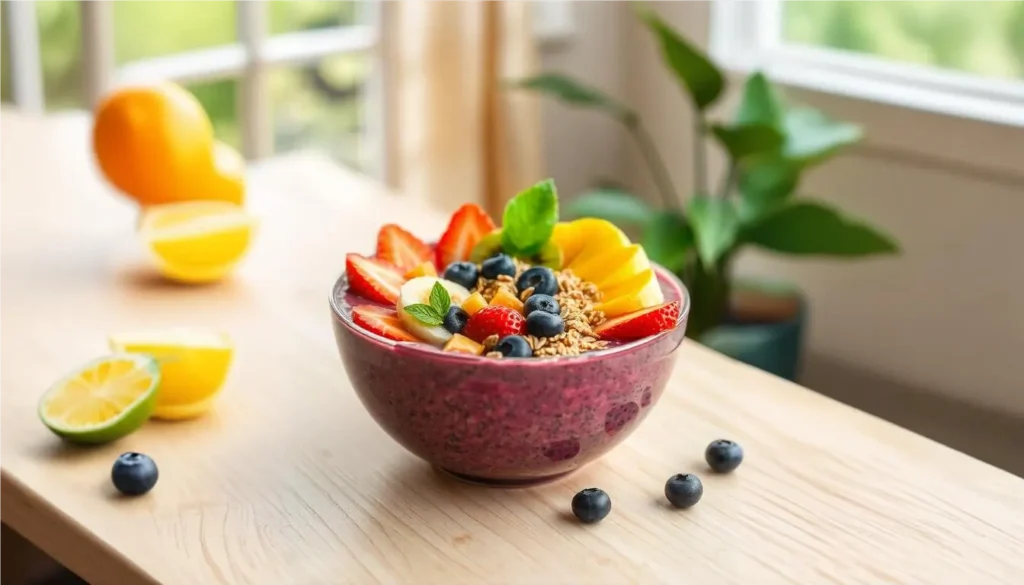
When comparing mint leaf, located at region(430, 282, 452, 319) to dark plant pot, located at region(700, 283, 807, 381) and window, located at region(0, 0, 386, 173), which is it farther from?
window, located at region(0, 0, 386, 173)

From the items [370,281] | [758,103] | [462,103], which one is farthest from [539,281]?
[462,103]

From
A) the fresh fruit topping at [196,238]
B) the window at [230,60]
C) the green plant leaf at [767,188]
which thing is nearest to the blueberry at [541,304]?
the fresh fruit topping at [196,238]

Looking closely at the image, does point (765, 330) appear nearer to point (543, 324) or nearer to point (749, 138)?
point (749, 138)

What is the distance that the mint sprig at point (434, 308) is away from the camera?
92cm

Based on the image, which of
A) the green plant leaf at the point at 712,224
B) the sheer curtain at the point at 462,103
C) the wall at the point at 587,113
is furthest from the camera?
the wall at the point at 587,113

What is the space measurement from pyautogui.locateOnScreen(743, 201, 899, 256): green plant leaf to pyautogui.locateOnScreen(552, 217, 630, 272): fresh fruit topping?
3.41 feet

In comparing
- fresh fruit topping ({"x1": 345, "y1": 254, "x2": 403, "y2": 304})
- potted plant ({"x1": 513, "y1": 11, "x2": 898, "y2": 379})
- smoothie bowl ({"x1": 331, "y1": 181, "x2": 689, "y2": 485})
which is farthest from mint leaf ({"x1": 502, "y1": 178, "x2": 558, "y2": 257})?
potted plant ({"x1": 513, "y1": 11, "x2": 898, "y2": 379})

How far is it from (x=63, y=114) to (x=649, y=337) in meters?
1.27

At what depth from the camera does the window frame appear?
81.4 inches

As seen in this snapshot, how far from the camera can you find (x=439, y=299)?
932 millimetres

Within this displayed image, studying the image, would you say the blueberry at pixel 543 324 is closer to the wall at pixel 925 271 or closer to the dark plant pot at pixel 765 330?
the dark plant pot at pixel 765 330

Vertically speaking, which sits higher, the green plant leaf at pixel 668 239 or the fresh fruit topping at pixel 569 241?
the fresh fruit topping at pixel 569 241

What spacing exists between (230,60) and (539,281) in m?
1.42

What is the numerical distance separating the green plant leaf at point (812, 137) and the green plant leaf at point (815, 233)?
0.09 metres
